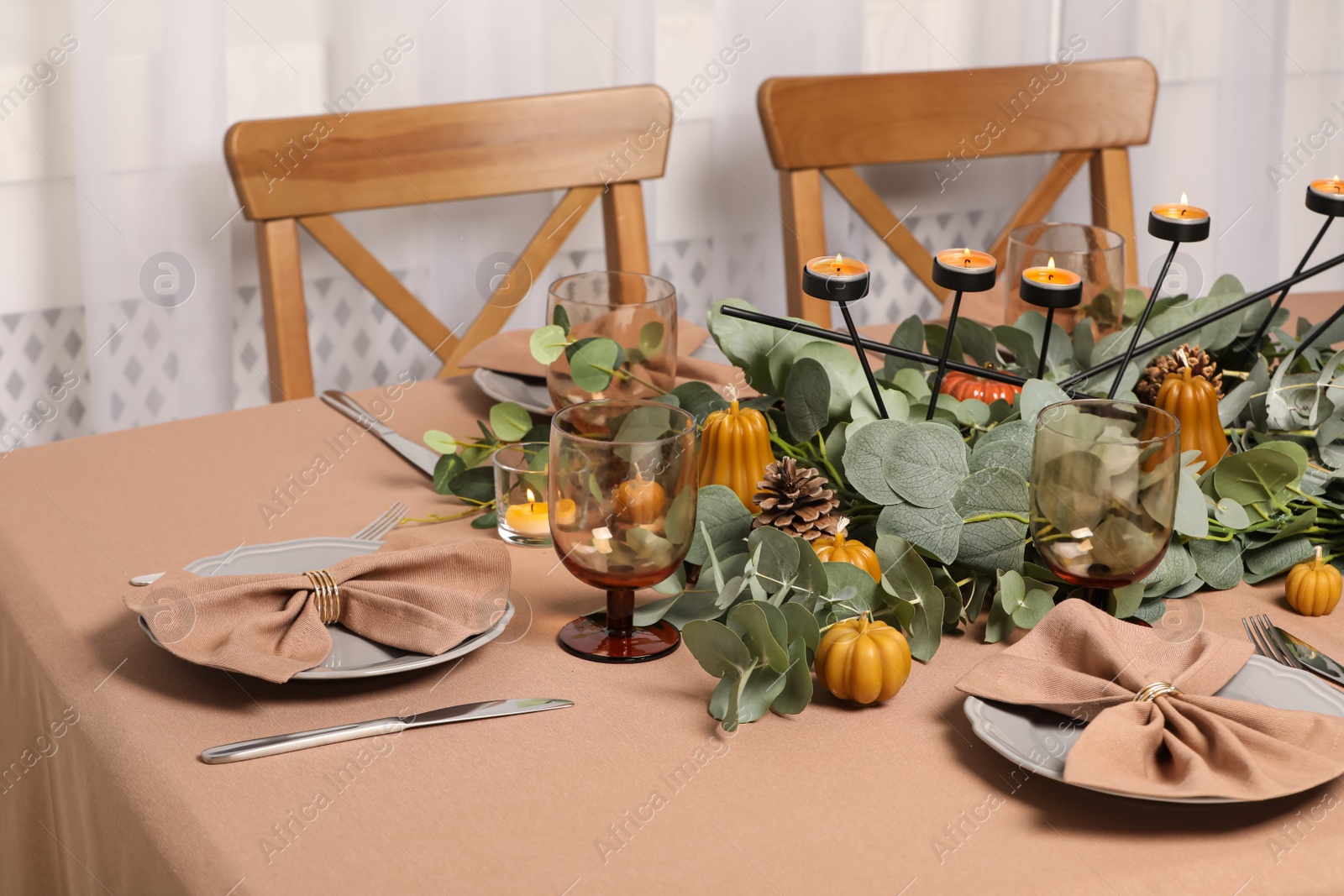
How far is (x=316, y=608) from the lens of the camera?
761mm

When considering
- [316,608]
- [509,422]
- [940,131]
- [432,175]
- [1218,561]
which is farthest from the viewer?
[940,131]

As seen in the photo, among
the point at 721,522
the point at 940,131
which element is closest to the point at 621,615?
the point at 721,522

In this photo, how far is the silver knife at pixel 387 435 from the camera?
1.08 metres

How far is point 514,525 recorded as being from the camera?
94 cm

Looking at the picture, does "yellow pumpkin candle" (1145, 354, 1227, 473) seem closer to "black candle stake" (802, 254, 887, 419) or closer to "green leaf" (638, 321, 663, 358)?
"black candle stake" (802, 254, 887, 419)

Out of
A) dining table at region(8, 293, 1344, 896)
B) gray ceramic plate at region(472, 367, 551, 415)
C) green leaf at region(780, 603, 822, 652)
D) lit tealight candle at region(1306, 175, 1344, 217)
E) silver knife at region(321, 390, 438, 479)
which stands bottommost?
dining table at region(8, 293, 1344, 896)

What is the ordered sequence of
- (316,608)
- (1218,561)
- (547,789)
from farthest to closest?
(1218,561) < (316,608) < (547,789)

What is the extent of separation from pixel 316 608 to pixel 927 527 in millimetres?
377

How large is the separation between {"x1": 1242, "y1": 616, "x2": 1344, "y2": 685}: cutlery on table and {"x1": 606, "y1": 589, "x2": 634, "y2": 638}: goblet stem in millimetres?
382

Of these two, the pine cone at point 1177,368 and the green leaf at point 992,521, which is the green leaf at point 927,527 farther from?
the pine cone at point 1177,368

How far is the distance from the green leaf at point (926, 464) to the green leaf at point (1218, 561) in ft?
0.57

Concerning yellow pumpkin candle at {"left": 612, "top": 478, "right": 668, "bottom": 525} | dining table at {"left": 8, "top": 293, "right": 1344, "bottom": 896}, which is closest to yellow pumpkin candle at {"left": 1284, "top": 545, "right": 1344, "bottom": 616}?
dining table at {"left": 8, "top": 293, "right": 1344, "bottom": 896}

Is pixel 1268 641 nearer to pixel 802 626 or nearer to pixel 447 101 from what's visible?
pixel 802 626

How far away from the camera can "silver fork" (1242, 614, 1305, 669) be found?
0.77 m
